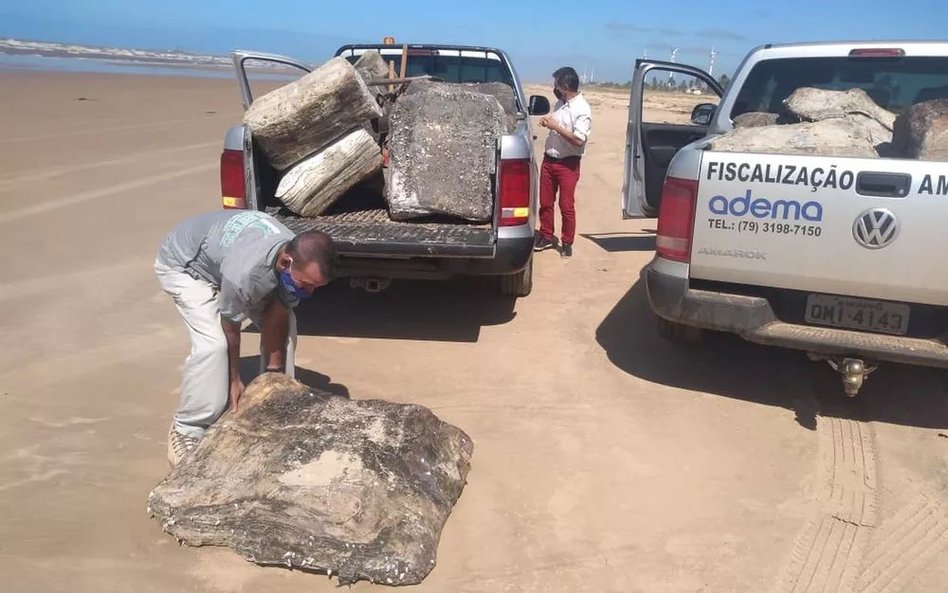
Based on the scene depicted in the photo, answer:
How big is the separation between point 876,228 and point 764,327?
2.51 ft

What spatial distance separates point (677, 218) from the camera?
14.7 feet

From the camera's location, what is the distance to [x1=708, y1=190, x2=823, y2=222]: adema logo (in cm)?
413

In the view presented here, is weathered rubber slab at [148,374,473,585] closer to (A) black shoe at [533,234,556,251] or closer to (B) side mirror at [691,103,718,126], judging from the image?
(B) side mirror at [691,103,718,126]

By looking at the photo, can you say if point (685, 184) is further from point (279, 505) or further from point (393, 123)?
point (279, 505)

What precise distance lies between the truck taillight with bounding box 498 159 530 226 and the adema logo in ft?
4.51

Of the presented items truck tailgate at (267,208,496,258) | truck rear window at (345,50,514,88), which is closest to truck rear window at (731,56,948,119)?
truck tailgate at (267,208,496,258)

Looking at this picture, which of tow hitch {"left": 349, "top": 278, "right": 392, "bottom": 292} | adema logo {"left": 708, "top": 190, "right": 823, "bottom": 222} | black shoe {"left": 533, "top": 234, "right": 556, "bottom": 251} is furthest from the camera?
black shoe {"left": 533, "top": 234, "right": 556, "bottom": 251}

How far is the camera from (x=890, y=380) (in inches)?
208

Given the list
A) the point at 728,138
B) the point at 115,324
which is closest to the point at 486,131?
the point at 728,138

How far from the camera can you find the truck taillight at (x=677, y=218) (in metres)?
4.39

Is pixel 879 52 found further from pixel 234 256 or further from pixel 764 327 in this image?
pixel 234 256

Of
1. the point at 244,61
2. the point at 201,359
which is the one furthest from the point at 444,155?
the point at 201,359

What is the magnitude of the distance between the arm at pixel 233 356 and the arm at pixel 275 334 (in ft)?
0.45

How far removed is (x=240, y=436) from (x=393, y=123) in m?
2.78
